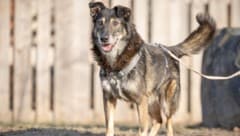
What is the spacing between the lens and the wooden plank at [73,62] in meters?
13.4

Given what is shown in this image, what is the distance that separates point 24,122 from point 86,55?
5.06ft

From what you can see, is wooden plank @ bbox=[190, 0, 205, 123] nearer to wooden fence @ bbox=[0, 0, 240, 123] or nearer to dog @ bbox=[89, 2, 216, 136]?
wooden fence @ bbox=[0, 0, 240, 123]

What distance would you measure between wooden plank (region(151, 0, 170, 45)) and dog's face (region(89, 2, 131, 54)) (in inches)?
175

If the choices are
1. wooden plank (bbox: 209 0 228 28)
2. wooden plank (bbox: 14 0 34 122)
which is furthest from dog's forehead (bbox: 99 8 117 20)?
wooden plank (bbox: 209 0 228 28)

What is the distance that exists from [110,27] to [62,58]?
4.55 m

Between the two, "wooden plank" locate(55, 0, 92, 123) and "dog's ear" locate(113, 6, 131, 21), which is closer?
"dog's ear" locate(113, 6, 131, 21)

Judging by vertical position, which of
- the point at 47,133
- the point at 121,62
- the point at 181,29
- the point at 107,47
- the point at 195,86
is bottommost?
the point at 47,133

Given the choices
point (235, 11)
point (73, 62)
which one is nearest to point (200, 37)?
point (235, 11)

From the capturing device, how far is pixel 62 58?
13.4 metres

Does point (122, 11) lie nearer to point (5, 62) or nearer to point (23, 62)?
point (23, 62)

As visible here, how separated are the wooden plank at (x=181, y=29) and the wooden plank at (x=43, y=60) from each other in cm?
210

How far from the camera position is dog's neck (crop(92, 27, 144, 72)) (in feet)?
29.7

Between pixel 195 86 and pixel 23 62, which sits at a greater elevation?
pixel 23 62

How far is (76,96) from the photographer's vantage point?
44.0 feet
